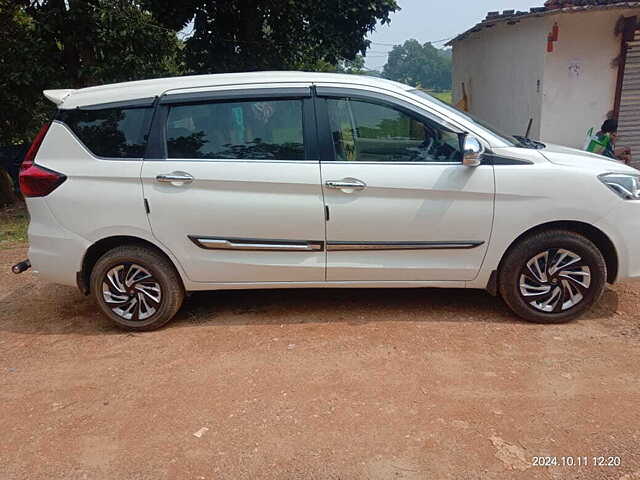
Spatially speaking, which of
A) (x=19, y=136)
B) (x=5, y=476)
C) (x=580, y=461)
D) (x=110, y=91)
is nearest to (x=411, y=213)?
(x=580, y=461)

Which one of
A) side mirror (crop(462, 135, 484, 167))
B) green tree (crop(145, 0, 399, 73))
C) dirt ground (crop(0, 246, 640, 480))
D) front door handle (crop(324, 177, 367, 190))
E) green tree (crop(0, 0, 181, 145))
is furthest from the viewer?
green tree (crop(145, 0, 399, 73))

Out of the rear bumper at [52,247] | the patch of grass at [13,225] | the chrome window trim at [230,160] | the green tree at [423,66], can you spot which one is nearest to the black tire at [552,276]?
the chrome window trim at [230,160]

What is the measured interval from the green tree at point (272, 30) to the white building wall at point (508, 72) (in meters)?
2.40

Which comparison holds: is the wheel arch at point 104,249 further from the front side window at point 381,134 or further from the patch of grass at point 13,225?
the patch of grass at point 13,225

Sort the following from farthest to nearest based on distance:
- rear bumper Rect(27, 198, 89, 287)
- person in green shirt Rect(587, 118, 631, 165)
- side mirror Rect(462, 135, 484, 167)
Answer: person in green shirt Rect(587, 118, 631, 165) < rear bumper Rect(27, 198, 89, 287) < side mirror Rect(462, 135, 484, 167)

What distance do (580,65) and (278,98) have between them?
274 inches

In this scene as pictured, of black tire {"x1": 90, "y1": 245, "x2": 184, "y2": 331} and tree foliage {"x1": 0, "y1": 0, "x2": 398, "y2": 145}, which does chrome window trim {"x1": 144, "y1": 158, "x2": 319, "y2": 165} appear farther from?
tree foliage {"x1": 0, "y1": 0, "x2": 398, "y2": 145}

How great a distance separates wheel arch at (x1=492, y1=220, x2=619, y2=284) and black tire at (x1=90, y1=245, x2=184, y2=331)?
252 cm

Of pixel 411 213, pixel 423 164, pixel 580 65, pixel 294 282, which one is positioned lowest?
pixel 294 282

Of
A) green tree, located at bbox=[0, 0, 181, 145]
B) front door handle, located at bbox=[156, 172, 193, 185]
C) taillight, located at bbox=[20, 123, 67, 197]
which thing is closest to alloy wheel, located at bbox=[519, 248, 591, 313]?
front door handle, located at bbox=[156, 172, 193, 185]

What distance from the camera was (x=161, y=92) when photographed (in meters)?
3.82

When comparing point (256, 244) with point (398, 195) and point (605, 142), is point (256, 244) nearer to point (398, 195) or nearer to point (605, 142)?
point (398, 195)

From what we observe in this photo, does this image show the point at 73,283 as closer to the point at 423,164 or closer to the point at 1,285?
the point at 1,285

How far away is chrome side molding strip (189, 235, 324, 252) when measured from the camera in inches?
148
